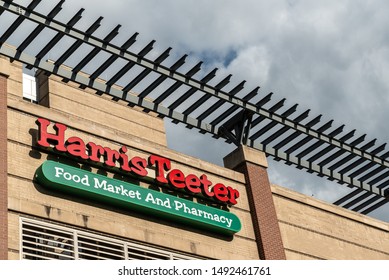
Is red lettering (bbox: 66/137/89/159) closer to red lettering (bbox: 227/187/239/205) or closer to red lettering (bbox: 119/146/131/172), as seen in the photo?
red lettering (bbox: 119/146/131/172)

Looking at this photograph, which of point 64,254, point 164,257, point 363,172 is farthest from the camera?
point 363,172

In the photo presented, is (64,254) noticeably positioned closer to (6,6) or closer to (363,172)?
(6,6)

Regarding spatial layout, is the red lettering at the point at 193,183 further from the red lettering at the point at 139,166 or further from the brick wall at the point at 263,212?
the brick wall at the point at 263,212

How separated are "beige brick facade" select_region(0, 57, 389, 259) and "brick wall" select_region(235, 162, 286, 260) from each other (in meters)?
0.05

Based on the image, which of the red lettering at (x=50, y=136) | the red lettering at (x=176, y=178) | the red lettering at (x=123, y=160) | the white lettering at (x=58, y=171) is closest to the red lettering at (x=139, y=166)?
the red lettering at (x=123, y=160)

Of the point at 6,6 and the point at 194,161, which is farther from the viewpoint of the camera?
the point at 194,161

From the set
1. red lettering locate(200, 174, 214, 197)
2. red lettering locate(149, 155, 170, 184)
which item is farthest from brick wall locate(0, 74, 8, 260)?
red lettering locate(200, 174, 214, 197)

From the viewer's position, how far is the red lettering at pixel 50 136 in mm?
20047

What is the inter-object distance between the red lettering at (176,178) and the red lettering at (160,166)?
201 millimetres

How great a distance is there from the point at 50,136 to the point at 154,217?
4042mm

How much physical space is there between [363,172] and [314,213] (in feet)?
16.6

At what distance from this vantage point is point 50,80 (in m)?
38.8

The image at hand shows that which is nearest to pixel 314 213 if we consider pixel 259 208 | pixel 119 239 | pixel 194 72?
pixel 259 208

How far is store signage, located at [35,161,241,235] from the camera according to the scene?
19594 millimetres
